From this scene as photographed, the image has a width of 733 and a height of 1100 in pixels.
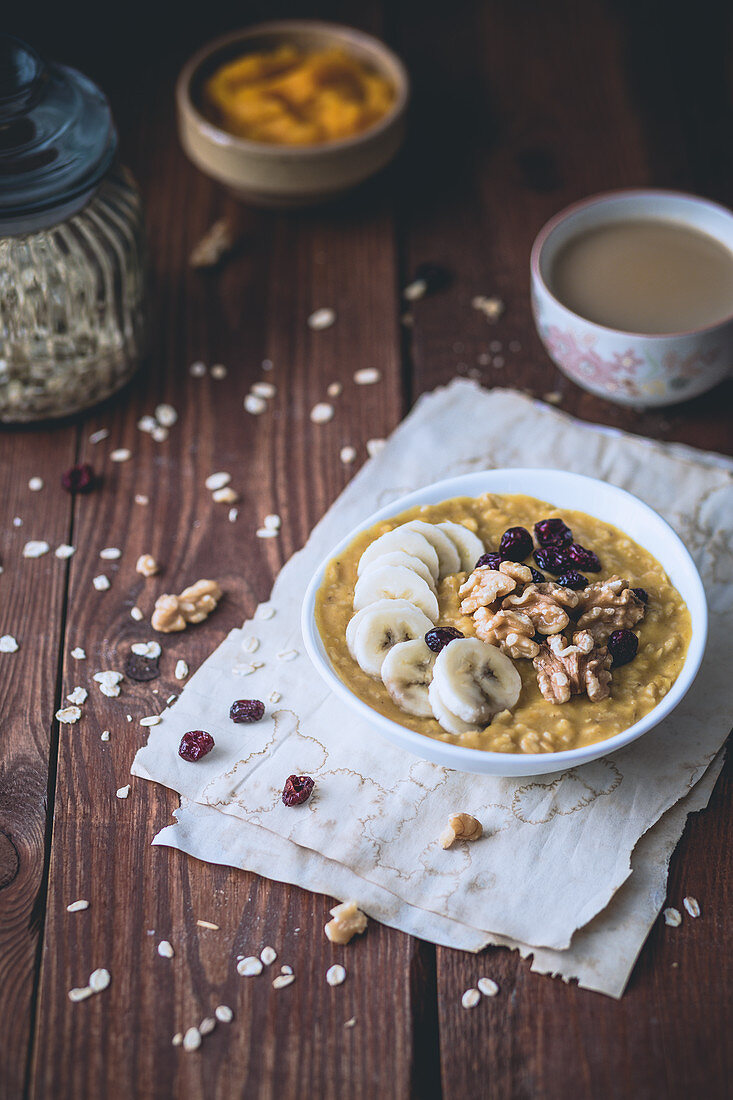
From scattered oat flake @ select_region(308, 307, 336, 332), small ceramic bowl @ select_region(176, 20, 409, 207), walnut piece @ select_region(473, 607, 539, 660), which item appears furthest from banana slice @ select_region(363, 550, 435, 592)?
small ceramic bowl @ select_region(176, 20, 409, 207)

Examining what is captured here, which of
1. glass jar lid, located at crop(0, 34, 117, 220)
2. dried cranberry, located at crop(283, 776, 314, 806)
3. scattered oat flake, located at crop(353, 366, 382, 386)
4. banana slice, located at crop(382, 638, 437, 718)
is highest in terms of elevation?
glass jar lid, located at crop(0, 34, 117, 220)

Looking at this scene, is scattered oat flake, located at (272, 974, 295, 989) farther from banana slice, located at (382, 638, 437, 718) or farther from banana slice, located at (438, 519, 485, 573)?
banana slice, located at (438, 519, 485, 573)

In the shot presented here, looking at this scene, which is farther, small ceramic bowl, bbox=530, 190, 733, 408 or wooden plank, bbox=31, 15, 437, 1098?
small ceramic bowl, bbox=530, 190, 733, 408

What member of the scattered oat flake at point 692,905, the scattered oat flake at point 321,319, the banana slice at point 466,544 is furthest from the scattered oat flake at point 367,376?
the scattered oat flake at point 692,905

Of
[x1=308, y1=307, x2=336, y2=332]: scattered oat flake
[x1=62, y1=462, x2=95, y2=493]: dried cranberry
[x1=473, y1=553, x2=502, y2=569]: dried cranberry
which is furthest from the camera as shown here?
[x1=308, y1=307, x2=336, y2=332]: scattered oat flake

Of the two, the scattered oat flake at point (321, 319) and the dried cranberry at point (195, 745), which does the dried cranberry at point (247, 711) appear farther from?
the scattered oat flake at point (321, 319)

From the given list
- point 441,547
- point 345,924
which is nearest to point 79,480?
point 441,547

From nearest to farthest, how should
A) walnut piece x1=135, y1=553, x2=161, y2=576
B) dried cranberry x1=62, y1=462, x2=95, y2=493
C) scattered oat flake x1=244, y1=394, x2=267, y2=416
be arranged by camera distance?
walnut piece x1=135, y1=553, x2=161, y2=576 < dried cranberry x1=62, y1=462, x2=95, y2=493 < scattered oat flake x1=244, y1=394, x2=267, y2=416
